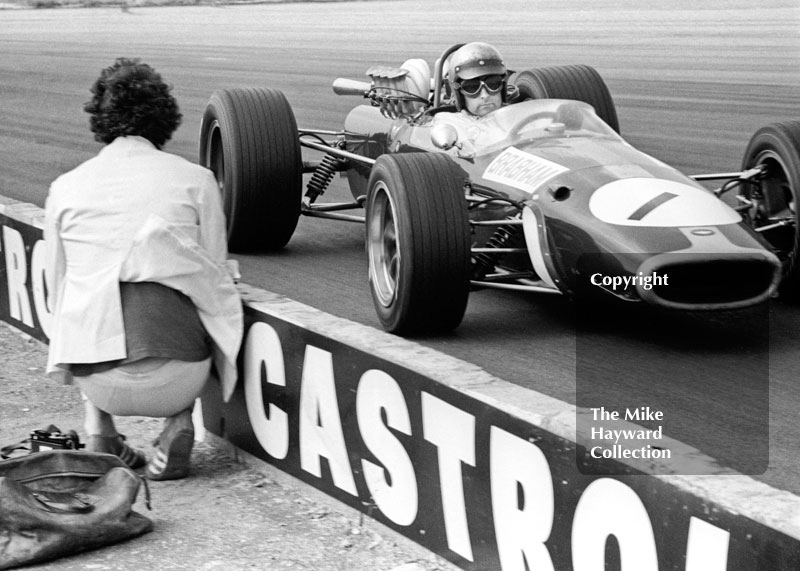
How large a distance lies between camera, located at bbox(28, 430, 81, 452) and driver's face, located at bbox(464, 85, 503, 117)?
9.92 ft

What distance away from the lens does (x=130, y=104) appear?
462cm

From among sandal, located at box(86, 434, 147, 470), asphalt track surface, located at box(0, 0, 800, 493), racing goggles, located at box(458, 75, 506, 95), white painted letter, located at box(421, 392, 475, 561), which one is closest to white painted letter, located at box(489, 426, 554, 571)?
white painted letter, located at box(421, 392, 475, 561)

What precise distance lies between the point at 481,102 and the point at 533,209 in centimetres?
119

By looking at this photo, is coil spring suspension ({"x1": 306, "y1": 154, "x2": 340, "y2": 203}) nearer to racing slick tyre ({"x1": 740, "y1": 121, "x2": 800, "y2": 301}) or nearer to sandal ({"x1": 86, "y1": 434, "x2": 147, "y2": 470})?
racing slick tyre ({"x1": 740, "y1": 121, "x2": 800, "y2": 301})

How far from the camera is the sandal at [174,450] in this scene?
459cm

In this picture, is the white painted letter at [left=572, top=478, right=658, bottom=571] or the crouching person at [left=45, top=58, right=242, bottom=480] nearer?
the white painted letter at [left=572, top=478, right=658, bottom=571]

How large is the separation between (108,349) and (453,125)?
268 cm

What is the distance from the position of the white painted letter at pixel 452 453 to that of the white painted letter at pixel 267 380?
0.92 meters

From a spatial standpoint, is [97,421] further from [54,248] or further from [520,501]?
[520,501]

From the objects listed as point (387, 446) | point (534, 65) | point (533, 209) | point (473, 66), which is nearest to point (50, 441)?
point (387, 446)

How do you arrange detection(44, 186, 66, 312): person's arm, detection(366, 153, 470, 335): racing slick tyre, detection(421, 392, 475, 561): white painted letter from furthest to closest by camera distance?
detection(366, 153, 470, 335): racing slick tyre
detection(44, 186, 66, 312): person's arm
detection(421, 392, 475, 561): white painted letter

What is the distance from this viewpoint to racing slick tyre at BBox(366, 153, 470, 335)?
529cm

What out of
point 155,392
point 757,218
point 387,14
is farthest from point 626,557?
point 387,14
